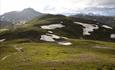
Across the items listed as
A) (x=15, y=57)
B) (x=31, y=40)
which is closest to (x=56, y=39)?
(x=31, y=40)

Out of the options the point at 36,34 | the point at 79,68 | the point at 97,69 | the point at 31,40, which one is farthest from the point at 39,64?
the point at 36,34

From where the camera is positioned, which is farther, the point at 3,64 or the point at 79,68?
the point at 3,64

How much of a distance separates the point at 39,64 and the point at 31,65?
3.04 meters

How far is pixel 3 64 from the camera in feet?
314

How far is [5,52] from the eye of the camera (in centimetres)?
12625

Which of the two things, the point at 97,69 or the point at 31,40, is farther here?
the point at 31,40

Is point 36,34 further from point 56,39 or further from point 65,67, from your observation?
point 65,67

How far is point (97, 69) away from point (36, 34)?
12316 cm

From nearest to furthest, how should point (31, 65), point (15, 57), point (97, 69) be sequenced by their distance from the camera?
point (97, 69), point (31, 65), point (15, 57)

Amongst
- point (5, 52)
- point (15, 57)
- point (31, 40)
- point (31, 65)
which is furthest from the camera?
point (31, 40)

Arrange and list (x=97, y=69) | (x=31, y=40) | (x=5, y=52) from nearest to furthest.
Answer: (x=97, y=69) < (x=5, y=52) < (x=31, y=40)

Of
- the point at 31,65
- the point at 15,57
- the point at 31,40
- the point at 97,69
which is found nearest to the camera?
the point at 97,69

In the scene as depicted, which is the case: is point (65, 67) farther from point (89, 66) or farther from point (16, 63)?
point (16, 63)

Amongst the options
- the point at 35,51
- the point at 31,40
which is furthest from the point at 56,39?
the point at 35,51
